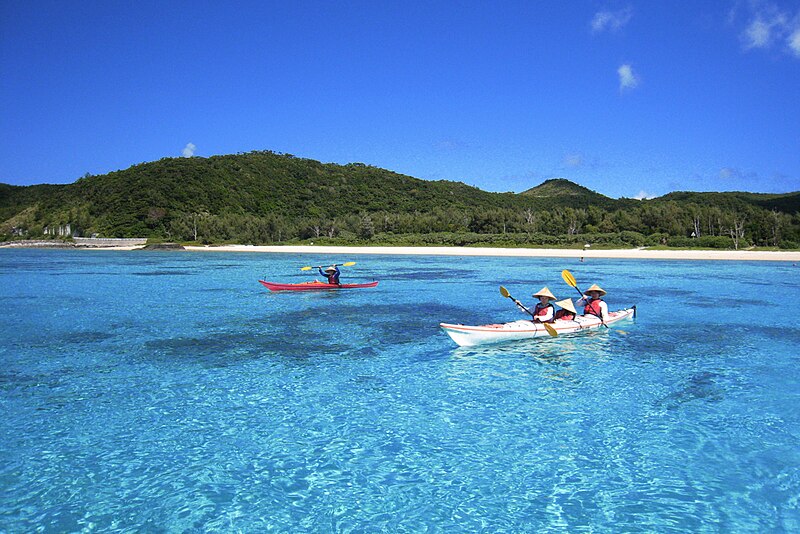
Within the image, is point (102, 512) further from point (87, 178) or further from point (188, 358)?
point (87, 178)

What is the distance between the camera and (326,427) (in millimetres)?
9547

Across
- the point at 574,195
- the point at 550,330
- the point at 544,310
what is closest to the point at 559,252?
the point at 544,310

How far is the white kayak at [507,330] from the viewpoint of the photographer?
1457cm

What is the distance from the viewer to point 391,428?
9523 millimetres

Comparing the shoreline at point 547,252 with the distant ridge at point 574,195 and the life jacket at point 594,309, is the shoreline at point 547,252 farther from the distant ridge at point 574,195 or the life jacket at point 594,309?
the distant ridge at point 574,195

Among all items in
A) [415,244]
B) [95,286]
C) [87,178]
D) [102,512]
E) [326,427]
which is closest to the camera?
[102,512]

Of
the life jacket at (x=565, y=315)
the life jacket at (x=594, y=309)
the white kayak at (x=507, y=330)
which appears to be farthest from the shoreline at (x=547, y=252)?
the life jacket at (x=565, y=315)

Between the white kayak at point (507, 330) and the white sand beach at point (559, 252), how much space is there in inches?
1966

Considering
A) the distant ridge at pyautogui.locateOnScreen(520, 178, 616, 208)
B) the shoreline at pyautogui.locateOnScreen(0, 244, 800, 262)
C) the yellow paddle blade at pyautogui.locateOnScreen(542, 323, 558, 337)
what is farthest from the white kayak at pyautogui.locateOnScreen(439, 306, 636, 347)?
the distant ridge at pyautogui.locateOnScreen(520, 178, 616, 208)

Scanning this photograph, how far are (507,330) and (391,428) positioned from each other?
6608mm

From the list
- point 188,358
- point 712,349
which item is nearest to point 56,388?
point 188,358

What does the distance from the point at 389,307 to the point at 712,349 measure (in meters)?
13.0

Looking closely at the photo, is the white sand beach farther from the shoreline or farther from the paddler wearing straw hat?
the paddler wearing straw hat

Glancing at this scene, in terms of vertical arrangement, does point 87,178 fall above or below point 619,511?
above
